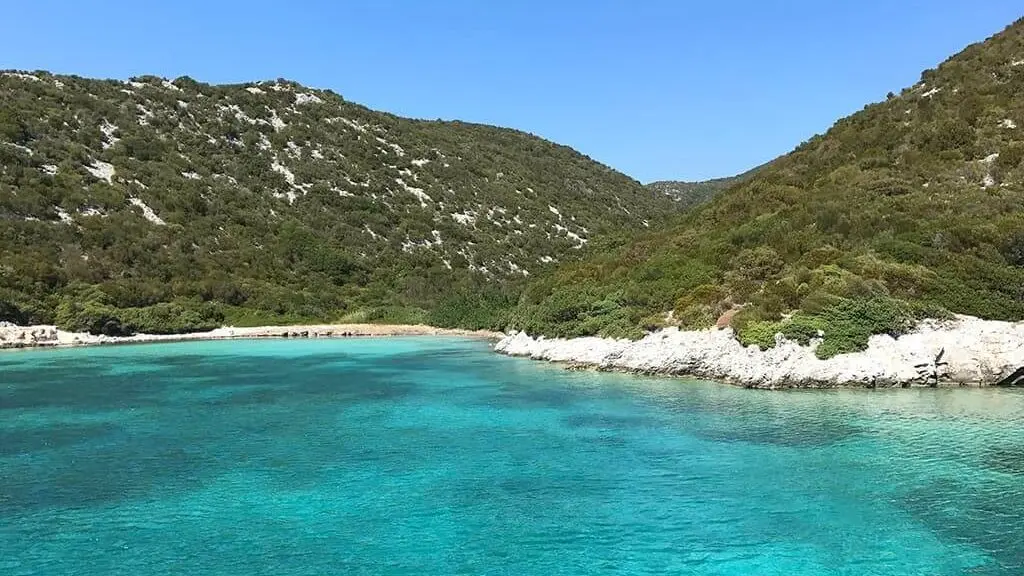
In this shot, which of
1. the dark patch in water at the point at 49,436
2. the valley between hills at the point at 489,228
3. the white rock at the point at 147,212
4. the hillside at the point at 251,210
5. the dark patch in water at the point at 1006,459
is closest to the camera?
the dark patch in water at the point at 1006,459

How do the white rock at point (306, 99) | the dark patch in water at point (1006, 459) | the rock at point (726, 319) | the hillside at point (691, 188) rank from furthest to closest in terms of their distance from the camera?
the hillside at point (691, 188) → the white rock at point (306, 99) → the rock at point (726, 319) → the dark patch in water at point (1006, 459)

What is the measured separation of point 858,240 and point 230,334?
47.3 m

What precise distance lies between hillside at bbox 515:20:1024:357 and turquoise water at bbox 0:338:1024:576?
492 centimetres

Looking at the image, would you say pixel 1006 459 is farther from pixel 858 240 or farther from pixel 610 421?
pixel 858 240

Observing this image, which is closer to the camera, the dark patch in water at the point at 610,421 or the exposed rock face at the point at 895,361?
the dark patch in water at the point at 610,421

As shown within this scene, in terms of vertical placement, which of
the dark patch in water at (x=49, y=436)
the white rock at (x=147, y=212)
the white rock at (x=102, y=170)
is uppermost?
the white rock at (x=102, y=170)

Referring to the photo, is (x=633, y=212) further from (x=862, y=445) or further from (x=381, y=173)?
(x=862, y=445)

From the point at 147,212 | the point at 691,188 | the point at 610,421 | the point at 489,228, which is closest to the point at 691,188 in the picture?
the point at 691,188

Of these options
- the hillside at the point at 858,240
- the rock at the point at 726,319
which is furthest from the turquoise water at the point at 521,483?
the hillside at the point at 858,240

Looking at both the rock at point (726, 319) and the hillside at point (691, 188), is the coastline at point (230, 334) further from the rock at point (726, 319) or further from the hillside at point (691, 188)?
the hillside at point (691, 188)

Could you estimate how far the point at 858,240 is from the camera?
33750 millimetres

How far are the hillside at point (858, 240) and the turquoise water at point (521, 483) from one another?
4.92m

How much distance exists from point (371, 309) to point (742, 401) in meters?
49.8

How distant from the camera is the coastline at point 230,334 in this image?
166 feet
